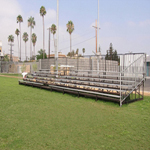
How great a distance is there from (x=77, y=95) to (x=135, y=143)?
605 cm

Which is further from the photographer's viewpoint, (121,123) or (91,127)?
(121,123)

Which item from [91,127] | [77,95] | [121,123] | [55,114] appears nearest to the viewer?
[91,127]

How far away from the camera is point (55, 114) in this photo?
5.52 m

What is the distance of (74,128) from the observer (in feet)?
13.8

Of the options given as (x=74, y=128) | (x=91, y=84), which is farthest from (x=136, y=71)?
(x=74, y=128)

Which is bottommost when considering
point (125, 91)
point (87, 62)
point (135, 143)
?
point (135, 143)

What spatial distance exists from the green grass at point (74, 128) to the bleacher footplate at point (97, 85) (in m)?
1.22

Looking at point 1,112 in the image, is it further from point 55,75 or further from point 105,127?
point 55,75

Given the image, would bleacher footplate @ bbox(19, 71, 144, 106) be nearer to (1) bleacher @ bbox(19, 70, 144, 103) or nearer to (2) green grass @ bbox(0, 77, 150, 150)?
(1) bleacher @ bbox(19, 70, 144, 103)

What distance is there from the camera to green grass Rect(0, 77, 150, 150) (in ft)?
10.9

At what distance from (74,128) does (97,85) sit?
5.78m

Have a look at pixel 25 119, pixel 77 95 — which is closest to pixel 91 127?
pixel 25 119

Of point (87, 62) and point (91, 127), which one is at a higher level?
point (87, 62)

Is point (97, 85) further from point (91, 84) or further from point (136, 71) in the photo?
point (136, 71)
